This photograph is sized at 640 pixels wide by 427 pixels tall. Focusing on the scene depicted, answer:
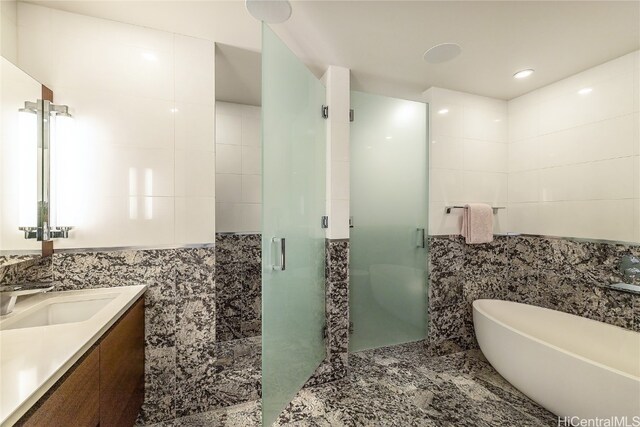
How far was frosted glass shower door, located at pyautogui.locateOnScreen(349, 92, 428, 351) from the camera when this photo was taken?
2.24 meters

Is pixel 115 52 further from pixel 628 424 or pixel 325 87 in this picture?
pixel 628 424

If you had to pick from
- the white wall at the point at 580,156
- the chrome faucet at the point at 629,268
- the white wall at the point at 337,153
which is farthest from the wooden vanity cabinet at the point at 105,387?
the white wall at the point at 580,156

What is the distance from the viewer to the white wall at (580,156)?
179cm

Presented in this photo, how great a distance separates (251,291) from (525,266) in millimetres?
2631

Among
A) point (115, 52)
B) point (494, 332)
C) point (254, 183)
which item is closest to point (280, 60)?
point (115, 52)

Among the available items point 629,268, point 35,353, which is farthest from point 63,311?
point 629,268

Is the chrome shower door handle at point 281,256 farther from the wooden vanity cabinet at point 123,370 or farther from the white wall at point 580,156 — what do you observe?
the white wall at point 580,156

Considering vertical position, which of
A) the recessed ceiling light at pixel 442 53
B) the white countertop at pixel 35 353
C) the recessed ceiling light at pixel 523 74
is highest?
the recessed ceiling light at pixel 523 74

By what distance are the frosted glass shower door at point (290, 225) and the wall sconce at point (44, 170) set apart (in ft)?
3.61

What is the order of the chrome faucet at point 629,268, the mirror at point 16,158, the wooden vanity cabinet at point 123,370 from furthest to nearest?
the chrome faucet at point 629,268
the mirror at point 16,158
the wooden vanity cabinet at point 123,370

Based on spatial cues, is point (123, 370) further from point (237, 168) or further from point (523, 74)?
point (523, 74)

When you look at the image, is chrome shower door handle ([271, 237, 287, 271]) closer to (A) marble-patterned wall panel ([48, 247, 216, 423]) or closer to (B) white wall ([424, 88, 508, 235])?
(A) marble-patterned wall panel ([48, 247, 216, 423])

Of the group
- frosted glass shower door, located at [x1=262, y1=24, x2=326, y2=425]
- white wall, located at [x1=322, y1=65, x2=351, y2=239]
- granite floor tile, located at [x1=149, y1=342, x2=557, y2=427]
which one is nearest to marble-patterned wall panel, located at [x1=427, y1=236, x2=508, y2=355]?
granite floor tile, located at [x1=149, y1=342, x2=557, y2=427]

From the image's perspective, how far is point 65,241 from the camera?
1.41 meters
